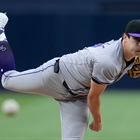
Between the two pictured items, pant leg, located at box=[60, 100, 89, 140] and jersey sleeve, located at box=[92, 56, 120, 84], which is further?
pant leg, located at box=[60, 100, 89, 140]

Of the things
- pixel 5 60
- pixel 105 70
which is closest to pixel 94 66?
pixel 105 70

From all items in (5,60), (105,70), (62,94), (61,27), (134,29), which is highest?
(134,29)

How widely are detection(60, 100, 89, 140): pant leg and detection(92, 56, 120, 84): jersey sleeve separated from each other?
2.15ft

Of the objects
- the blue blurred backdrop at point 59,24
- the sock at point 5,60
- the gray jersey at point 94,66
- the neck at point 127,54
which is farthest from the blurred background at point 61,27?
the neck at point 127,54

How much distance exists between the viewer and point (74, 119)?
20.4 feet

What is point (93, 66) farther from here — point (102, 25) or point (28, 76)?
point (102, 25)

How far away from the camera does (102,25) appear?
43.3 feet

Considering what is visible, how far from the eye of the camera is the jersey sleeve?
558 centimetres

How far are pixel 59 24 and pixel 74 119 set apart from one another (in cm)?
711

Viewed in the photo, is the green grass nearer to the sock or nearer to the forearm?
the sock

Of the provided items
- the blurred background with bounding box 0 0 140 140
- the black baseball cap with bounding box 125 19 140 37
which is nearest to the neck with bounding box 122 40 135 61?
the black baseball cap with bounding box 125 19 140 37

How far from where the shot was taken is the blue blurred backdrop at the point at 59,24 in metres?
13.0

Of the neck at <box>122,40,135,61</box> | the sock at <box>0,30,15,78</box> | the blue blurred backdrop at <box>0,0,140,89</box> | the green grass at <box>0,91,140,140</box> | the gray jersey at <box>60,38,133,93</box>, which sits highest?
the neck at <box>122,40,135,61</box>

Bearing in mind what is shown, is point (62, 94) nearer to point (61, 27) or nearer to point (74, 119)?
point (74, 119)
